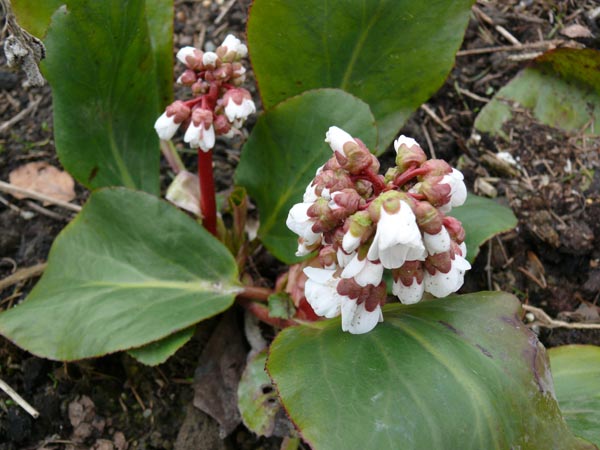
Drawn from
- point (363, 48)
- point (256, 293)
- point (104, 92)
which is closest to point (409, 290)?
point (256, 293)

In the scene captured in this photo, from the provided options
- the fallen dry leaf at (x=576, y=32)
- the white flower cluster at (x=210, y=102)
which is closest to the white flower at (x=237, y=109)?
the white flower cluster at (x=210, y=102)

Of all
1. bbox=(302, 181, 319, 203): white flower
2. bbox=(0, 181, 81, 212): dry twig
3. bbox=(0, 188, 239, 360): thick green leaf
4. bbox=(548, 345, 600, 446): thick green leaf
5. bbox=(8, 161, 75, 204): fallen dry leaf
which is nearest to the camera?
bbox=(302, 181, 319, 203): white flower

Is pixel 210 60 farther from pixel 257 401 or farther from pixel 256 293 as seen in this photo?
pixel 257 401

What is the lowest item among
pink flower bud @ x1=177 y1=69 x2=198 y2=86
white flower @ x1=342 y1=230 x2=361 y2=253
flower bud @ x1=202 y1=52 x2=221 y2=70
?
white flower @ x1=342 y1=230 x2=361 y2=253

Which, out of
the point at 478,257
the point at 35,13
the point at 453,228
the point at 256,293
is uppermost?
the point at 35,13

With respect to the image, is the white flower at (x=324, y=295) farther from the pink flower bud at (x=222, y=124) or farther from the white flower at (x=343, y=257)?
the pink flower bud at (x=222, y=124)

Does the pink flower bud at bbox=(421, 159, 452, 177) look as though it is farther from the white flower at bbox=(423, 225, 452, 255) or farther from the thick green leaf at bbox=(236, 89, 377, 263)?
the thick green leaf at bbox=(236, 89, 377, 263)

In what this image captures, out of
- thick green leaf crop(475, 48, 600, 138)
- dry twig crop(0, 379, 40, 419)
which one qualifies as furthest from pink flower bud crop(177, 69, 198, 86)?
thick green leaf crop(475, 48, 600, 138)
